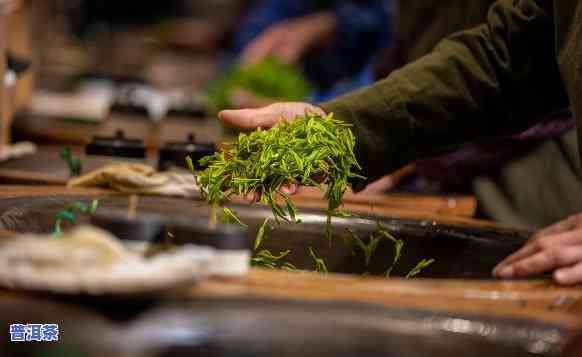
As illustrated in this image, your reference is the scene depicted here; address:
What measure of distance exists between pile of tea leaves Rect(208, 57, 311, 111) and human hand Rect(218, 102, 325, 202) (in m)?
2.42

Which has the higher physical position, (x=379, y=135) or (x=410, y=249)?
(x=379, y=135)

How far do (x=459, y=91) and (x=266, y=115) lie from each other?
47 cm

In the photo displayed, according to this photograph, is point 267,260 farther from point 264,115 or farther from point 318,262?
point 264,115

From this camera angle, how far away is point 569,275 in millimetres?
1558

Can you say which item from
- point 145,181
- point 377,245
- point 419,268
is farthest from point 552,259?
point 145,181

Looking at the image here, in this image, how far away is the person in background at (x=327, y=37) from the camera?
16.9ft

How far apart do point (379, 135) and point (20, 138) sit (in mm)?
1812

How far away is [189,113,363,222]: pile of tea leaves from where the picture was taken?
1.84 metres

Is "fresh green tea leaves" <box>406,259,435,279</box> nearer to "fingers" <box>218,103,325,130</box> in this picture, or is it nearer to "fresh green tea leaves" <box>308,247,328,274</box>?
"fresh green tea leaves" <box>308,247,328,274</box>

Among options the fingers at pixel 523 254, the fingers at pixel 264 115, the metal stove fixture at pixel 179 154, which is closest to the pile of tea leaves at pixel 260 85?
the metal stove fixture at pixel 179 154

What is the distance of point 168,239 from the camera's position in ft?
4.40

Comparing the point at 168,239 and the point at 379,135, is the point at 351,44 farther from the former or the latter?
the point at 168,239

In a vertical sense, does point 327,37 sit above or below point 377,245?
above

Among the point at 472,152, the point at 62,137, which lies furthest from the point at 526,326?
the point at 62,137
